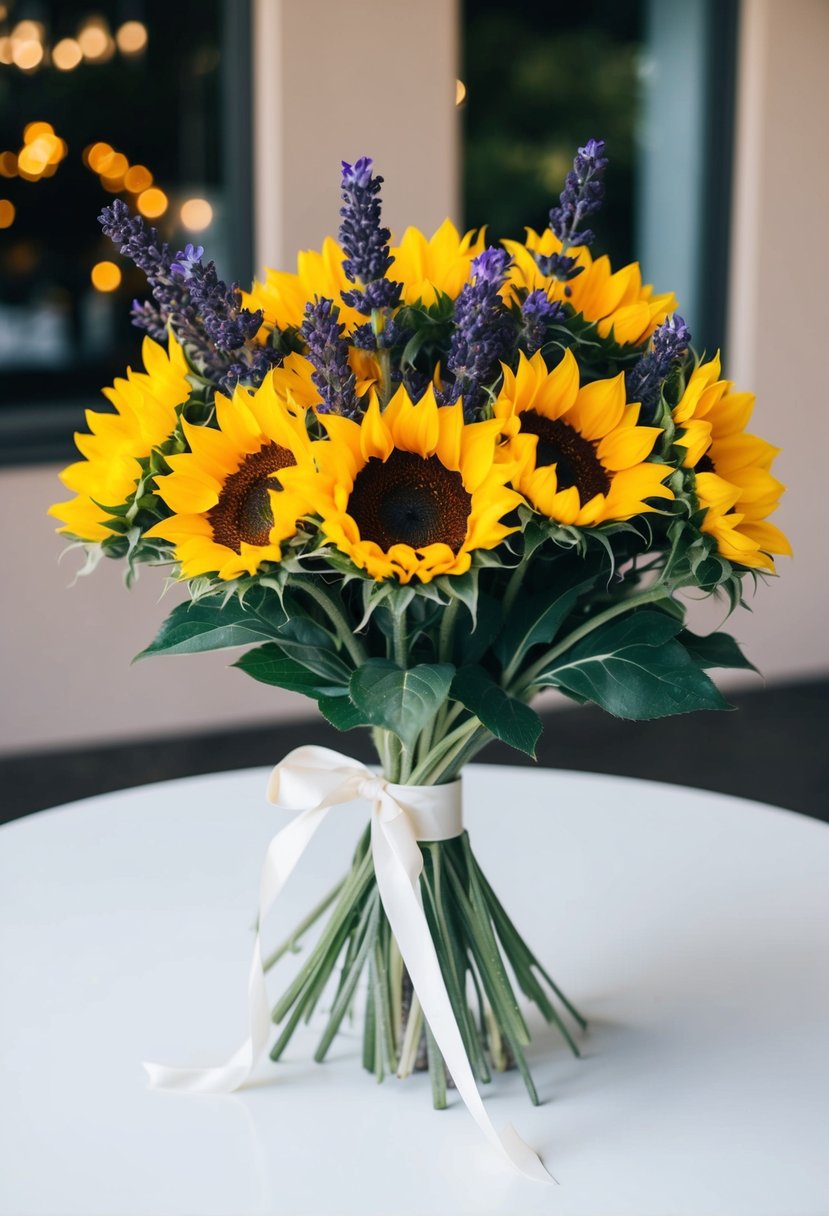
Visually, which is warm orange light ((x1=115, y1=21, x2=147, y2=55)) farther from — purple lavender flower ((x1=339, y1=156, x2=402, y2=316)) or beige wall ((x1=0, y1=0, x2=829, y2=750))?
purple lavender flower ((x1=339, y1=156, x2=402, y2=316))

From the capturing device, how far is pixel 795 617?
4.13 meters

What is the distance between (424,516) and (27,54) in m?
2.93

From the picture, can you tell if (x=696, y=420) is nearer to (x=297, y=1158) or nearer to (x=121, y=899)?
(x=297, y=1158)

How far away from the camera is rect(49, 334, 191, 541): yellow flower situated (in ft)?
2.58

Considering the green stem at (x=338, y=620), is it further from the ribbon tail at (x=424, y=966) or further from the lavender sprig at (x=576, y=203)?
the lavender sprig at (x=576, y=203)

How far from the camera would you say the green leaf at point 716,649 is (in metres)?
0.86

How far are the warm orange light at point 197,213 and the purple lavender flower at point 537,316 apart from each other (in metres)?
2.81

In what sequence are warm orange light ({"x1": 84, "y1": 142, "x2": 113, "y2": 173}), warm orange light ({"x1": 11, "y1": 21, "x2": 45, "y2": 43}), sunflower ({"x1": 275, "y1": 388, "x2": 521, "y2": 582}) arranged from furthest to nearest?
warm orange light ({"x1": 84, "y1": 142, "x2": 113, "y2": 173}), warm orange light ({"x1": 11, "y1": 21, "x2": 45, "y2": 43}), sunflower ({"x1": 275, "y1": 388, "x2": 521, "y2": 582})

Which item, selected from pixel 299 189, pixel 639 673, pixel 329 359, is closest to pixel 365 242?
pixel 329 359

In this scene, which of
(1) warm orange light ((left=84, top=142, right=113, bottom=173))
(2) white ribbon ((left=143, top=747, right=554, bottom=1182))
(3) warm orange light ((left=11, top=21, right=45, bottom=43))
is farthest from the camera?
(1) warm orange light ((left=84, top=142, right=113, bottom=173))

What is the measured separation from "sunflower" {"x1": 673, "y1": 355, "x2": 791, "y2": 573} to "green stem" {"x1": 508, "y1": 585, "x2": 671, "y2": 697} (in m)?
0.06

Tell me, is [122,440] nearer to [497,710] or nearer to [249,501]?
[249,501]

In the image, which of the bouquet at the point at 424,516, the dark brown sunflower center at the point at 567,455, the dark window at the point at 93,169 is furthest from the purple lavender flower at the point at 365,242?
the dark window at the point at 93,169

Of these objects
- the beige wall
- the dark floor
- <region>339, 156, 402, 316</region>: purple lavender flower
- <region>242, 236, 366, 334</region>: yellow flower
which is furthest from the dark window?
<region>339, 156, 402, 316</region>: purple lavender flower
